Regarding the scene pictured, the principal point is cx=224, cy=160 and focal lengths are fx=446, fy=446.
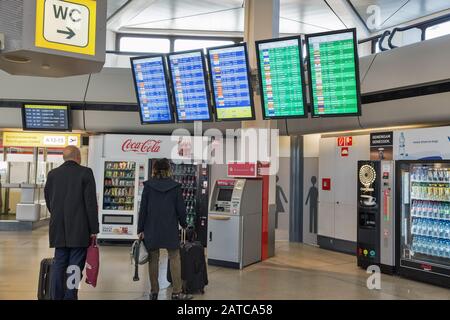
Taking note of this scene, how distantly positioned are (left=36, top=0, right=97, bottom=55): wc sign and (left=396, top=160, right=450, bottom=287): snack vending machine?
5.22 m

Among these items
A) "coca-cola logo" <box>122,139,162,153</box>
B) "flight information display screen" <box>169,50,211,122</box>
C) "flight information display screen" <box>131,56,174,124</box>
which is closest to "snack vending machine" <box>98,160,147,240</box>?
"coca-cola logo" <box>122,139,162,153</box>

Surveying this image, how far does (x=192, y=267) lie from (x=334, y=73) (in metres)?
3.25

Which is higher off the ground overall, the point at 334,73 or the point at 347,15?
the point at 347,15

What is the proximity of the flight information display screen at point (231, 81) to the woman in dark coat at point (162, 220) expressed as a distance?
201 centimetres

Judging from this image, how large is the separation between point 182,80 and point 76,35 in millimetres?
4199

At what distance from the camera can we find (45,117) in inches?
371

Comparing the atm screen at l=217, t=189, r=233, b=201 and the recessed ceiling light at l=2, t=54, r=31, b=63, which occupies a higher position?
the recessed ceiling light at l=2, t=54, r=31, b=63

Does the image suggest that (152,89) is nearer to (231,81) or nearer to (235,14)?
(231,81)

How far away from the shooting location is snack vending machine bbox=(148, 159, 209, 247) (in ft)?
31.8

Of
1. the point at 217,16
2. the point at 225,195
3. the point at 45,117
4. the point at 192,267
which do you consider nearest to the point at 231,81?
the point at 225,195

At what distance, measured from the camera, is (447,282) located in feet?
20.4

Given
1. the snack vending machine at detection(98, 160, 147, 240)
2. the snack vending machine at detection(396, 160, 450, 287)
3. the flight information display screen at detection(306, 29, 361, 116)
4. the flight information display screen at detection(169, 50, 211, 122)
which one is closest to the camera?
the flight information display screen at detection(306, 29, 361, 116)

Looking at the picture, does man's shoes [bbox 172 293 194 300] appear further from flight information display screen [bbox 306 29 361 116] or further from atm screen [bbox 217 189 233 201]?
flight information display screen [bbox 306 29 361 116]
